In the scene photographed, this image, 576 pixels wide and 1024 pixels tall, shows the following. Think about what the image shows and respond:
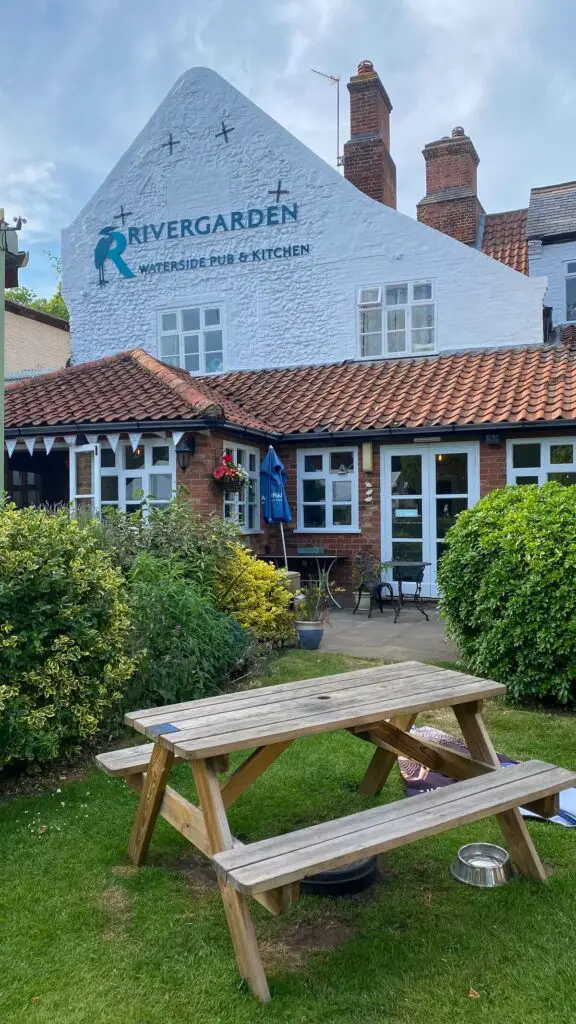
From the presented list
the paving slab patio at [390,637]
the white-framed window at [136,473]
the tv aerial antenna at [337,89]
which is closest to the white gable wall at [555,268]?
the tv aerial antenna at [337,89]

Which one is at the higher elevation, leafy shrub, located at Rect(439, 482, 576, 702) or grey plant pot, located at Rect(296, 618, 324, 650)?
leafy shrub, located at Rect(439, 482, 576, 702)

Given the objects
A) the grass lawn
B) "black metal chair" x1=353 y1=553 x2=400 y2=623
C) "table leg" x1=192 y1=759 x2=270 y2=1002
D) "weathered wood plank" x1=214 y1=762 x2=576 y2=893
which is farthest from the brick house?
"table leg" x1=192 y1=759 x2=270 y2=1002

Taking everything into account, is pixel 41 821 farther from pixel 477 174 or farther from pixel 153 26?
pixel 477 174

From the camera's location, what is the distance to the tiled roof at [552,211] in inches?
663

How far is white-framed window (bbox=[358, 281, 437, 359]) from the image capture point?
14375 mm

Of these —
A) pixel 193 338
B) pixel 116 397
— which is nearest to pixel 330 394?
pixel 116 397

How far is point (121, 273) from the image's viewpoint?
16578mm

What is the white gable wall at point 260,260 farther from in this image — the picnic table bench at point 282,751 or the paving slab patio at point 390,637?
the picnic table bench at point 282,751

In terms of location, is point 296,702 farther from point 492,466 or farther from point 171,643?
point 492,466

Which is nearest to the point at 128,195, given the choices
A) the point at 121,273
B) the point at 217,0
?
the point at 121,273

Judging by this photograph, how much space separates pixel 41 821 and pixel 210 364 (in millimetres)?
12647

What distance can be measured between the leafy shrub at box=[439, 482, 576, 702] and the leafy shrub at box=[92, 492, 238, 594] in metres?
2.42

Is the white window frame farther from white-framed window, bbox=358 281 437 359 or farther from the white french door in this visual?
the white french door

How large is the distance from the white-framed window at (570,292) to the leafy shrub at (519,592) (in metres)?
11.1
